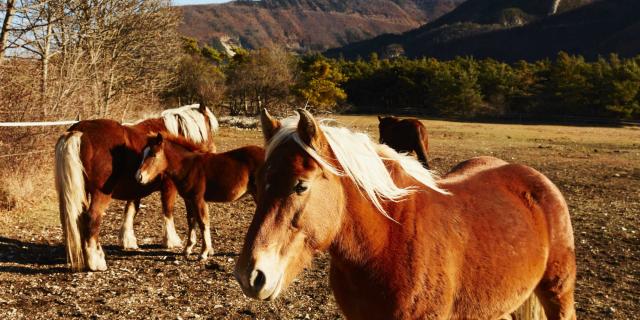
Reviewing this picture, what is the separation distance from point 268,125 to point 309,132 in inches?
12.4

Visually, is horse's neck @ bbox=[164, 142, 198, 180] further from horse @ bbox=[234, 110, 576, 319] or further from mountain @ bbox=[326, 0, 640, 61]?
mountain @ bbox=[326, 0, 640, 61]

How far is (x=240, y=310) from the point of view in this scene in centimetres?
483

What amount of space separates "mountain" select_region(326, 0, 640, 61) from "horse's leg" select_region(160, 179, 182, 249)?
12305 centimetres

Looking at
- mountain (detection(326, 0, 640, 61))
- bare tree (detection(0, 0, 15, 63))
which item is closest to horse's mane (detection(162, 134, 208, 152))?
bare tree (detection(0, 0, 15, 63))

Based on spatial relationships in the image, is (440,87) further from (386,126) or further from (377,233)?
(377,233)

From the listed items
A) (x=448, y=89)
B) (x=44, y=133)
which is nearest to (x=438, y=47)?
(x=448, y=89)

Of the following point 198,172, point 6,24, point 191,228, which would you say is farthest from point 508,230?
point 6,24

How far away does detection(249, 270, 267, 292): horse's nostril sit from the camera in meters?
1.98

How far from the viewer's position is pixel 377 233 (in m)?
2.30

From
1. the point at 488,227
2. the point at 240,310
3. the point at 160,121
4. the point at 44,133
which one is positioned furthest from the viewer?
the point at 44,133

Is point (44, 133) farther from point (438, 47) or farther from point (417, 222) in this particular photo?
point (438, 47)

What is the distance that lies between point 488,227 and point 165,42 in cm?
2198

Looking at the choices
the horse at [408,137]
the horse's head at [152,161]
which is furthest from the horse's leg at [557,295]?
the horse at [408,137]

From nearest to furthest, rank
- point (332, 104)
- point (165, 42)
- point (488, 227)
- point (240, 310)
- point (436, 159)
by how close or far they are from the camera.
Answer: point (488, 227), point (240, 310), point (436, 159), point (165, 42), point (332, 104)
